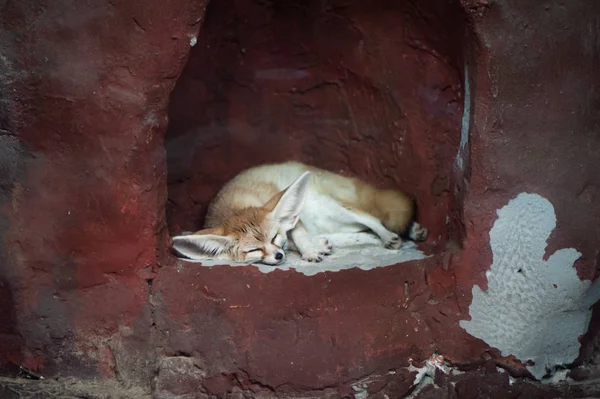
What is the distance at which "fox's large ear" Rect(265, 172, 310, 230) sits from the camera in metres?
4.30

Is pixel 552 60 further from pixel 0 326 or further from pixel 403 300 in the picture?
pixel 0 326

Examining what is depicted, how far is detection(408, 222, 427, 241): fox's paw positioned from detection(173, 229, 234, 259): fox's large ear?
3.51 feet

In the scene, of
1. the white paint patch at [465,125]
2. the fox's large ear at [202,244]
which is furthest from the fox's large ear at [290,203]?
the white paint patch at [465,125]

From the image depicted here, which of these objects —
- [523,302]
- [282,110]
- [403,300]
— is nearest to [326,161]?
[282,110]

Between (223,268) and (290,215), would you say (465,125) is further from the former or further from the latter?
(223,268)

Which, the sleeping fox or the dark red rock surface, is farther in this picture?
the sleeping fox

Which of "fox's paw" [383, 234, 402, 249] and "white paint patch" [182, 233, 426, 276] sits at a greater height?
"fox's paw" [383, 234, 402, 249]

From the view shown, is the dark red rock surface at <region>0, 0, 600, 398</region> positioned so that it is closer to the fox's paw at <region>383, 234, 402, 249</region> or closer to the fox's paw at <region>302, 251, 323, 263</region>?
the fox's paw at <region>383, 234, 402, 249</region>

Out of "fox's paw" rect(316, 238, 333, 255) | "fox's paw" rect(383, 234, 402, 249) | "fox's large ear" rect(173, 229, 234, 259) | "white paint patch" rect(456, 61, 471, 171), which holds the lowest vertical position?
"fox's large ear" rect(173, 229, 234, 259)

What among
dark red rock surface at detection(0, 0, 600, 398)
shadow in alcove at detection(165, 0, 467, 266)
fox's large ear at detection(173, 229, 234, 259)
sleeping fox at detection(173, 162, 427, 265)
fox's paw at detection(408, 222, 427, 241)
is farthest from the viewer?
fox's paw at detection(408, 222, 427, 241)

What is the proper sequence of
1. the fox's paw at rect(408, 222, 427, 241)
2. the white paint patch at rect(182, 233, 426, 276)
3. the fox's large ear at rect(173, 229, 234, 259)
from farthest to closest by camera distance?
the fox's paw at rect(408, 222, 427, 241)
the fox's large ear at rect(173, 229, 234, 259)
the white paint patch at rect(182, 233, 426, 276)

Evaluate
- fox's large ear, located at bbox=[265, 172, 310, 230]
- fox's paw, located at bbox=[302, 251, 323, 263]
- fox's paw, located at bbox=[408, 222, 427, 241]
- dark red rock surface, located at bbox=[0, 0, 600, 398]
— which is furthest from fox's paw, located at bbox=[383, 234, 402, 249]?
fox's large ear, located at bbox=[265, 172, 310, 230]

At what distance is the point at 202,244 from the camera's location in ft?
13.4

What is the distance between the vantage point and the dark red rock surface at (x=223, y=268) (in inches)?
140
